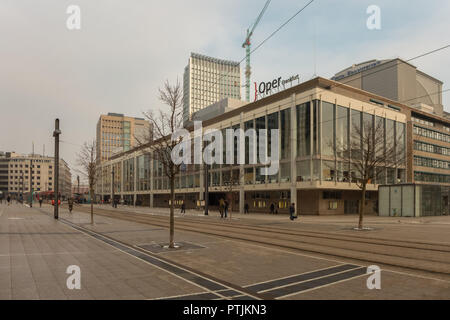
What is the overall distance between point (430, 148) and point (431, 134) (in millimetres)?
2769

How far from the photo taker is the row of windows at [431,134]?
60781mm

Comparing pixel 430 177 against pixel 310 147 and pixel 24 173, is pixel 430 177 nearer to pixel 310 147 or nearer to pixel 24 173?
pixel 310 147

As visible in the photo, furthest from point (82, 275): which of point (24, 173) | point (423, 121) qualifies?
point (24, 173)

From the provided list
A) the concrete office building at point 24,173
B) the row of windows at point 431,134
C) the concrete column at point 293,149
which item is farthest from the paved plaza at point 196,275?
the concrete office building at point 24,173

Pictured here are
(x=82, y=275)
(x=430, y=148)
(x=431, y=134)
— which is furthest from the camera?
(x=431, y=134)

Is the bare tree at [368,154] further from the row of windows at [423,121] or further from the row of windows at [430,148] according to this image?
the row of windows at [423,121]

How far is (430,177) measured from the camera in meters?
64.0

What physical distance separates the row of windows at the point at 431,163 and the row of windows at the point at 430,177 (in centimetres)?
163

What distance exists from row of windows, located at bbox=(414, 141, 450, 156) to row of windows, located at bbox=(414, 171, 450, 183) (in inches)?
177

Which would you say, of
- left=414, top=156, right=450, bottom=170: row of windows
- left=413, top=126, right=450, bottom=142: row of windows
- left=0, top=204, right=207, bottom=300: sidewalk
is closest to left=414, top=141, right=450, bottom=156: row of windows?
left=413, top=126, right=450, bottom=142: row of windows

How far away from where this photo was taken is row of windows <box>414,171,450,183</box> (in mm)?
61009

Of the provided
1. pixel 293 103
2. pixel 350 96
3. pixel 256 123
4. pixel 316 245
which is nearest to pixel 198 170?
pixel 256 123

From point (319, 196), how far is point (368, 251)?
3289 cm

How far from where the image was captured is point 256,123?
52.4 metres
